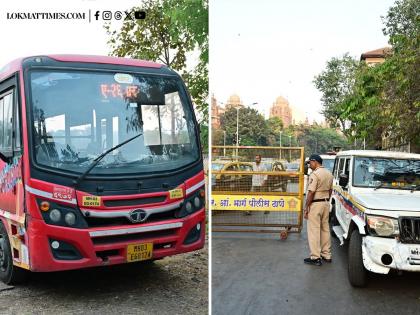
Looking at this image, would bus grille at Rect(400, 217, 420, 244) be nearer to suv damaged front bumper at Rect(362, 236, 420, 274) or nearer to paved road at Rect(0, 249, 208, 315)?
suv damaged front bumper at Rect(362, 236, 420, 274)

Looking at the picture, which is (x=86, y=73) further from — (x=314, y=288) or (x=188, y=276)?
(x=314, y=288)

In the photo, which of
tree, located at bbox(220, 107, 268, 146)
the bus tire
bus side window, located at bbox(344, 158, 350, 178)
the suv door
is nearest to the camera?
the bus tire

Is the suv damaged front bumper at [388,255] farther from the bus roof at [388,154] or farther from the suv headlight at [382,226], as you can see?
the bus roof at [388,154]

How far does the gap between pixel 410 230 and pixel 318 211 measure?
1391 mm

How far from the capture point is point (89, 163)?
9.39ft

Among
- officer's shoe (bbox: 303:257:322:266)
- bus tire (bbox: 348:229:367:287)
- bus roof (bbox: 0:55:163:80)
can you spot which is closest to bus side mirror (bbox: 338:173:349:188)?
officer's shoe (bbox: 303:257:322:266)

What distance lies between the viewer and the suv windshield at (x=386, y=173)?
4965 mm

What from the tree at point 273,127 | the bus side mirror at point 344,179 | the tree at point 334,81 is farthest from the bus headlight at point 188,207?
the tree at point 334,81

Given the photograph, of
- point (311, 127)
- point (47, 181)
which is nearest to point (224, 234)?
point (47, 181)

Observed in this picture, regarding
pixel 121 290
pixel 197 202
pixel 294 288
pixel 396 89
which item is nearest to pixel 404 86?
pixel 396 89

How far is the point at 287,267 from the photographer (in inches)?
187

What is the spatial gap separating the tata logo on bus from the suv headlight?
6.88 feet

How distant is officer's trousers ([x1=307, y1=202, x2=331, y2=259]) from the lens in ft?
16.4

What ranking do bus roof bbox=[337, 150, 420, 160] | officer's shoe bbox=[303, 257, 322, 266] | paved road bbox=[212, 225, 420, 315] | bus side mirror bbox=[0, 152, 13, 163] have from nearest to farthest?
bus side mirror bbox=[0, 152, 13, 163] → paved road bbox=[212, 225, 420, 315] → officer's shoe bbox=[303, 257, 322, 266] → bus roof bbox=[337, 150, 420, 160]
